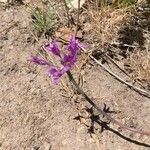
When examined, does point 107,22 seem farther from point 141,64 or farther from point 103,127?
point 103,127

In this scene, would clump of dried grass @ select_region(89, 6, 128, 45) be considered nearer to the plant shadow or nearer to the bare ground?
the bare ground

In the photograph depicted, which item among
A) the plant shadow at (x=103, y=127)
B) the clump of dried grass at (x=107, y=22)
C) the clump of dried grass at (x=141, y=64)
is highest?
the clump of dried grass at (x=107, y=22)

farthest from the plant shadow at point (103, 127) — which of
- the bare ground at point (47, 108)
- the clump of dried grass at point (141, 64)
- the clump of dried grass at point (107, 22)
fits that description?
the clump of dried grass at point (107, 22)

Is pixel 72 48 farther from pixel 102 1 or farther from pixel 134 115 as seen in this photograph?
pixel 102 1

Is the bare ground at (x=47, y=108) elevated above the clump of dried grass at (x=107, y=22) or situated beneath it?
situated beneath

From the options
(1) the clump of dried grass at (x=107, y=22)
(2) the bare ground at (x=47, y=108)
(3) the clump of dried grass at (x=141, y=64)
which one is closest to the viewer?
(2) the bare ground at (x=47, y=108)

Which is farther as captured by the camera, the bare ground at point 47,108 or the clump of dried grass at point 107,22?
the clump of dried grass at point 107,22

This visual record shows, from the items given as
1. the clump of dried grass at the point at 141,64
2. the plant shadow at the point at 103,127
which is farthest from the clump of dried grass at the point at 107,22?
the plant shadow at the point at 103,127

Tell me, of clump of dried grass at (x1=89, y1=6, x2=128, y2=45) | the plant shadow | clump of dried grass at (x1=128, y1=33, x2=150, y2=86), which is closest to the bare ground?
the plant shadow

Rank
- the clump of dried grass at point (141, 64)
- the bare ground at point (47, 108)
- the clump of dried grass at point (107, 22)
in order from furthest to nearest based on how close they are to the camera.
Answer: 1. the clump of dried grass at point (107, 22)
2. the clump of dried grass at point (141, 64)
3. the bare ground at point (47, 108)

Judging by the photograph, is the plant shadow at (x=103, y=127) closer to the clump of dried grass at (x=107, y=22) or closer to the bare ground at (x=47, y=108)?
the bare ground at (x=47, y=108)
